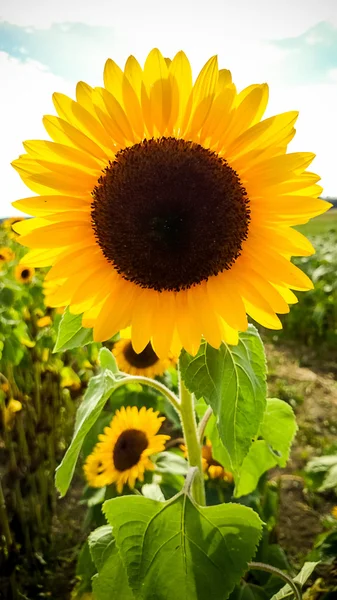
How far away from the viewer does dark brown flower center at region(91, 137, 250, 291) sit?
1011mm

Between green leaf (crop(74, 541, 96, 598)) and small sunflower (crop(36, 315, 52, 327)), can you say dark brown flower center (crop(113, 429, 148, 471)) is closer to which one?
green leaf (crop(74, 541, 96, 598))

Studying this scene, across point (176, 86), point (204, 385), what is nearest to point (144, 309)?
point (204, 385)

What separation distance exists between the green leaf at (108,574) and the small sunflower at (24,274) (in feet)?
7.63

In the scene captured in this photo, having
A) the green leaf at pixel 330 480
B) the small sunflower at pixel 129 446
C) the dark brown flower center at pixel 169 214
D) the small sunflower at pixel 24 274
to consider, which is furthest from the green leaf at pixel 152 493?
the small sunflower at pixel 24 274

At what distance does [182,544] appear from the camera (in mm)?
1088

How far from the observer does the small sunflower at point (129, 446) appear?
1.87 m

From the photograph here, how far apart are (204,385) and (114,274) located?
12.3 inches

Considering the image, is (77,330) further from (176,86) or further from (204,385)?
(176,86)

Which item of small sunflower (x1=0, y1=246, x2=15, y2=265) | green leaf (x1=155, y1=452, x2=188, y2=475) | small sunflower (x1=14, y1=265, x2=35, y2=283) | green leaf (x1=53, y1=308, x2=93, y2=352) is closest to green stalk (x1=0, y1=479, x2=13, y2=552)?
green leaf (x1=155, y1=452, x2=188, y2=475)

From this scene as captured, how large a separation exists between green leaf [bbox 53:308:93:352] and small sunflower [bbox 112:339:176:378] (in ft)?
4.35

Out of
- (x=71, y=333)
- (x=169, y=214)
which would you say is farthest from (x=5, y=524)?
(x=169, y=214)

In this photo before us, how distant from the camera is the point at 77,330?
1086 mm

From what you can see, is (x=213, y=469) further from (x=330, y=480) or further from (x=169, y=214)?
(x=169, y=214)

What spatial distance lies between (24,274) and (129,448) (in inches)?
73.1
